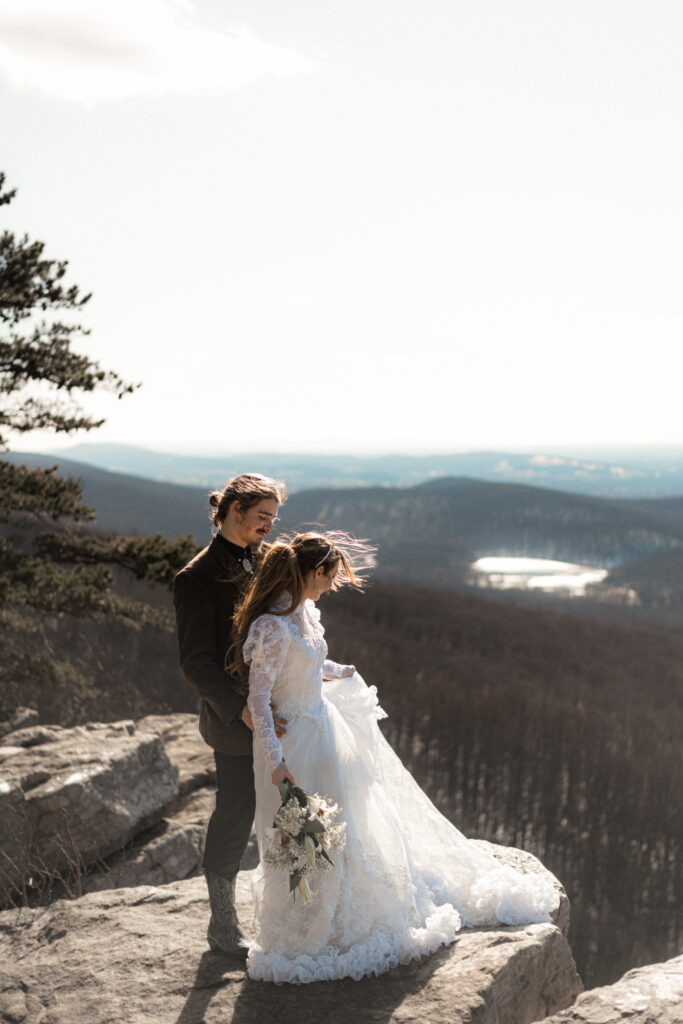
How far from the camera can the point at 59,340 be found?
11203mm

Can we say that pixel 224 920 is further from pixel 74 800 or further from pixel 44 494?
pixel 44 494

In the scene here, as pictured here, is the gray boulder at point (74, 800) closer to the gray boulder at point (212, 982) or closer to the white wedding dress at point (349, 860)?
the gray boulder at point (212, 982)

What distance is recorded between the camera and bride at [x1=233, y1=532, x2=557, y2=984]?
4227 millimetres

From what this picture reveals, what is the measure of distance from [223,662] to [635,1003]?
2649 mm

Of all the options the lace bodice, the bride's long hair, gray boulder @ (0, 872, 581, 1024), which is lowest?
gray boulder @ (0, 872, 581, 1024)

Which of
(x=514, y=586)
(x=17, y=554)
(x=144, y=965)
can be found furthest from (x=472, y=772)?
(x=514, y=586)

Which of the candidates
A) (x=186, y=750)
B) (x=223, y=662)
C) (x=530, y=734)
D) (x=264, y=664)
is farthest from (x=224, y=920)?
(x=530, y=734)

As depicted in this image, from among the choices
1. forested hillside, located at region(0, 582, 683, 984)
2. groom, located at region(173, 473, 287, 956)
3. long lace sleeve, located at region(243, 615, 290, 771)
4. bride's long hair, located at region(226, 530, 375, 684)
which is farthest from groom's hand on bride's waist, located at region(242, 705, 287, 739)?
forested hillside, located at region(0, 582, 683, 984)

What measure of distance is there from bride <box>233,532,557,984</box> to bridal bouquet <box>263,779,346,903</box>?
15 cm

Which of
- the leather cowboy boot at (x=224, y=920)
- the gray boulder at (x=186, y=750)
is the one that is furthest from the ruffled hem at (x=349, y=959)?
the gray boulder at (x=186, y=750)

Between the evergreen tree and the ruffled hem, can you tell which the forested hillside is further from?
the ruffled hem

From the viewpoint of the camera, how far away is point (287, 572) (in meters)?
4.27

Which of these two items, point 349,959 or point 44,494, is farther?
point 44,494

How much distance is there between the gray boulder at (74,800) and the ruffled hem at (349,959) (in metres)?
3.02
